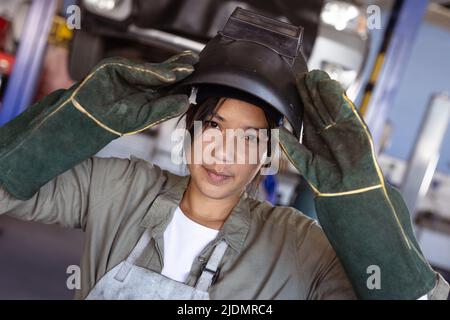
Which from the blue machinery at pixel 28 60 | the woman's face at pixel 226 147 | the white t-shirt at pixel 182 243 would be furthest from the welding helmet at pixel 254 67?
the blue machinery at pixel 28 60

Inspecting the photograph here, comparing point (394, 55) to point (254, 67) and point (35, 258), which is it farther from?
point (35, 258)

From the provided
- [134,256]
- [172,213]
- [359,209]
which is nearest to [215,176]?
[172,213]

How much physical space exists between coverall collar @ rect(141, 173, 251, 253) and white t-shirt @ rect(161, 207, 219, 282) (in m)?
0.02

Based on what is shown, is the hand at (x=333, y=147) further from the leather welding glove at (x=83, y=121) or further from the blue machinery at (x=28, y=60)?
the blue machinery at (x=28, y=60)

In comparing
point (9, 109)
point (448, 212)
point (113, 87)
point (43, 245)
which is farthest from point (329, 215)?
point (448, 212)

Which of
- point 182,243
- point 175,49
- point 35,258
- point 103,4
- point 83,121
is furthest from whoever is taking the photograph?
point 35,258

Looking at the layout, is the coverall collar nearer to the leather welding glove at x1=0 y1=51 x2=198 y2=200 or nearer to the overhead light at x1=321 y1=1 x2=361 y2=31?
the leather welding glove at x1=0 y1=51 x2=198 y2=200

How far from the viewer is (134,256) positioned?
120 centimetres

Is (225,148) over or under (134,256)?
over

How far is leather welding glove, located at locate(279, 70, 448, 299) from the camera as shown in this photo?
98cm

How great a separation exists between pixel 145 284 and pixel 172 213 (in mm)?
173

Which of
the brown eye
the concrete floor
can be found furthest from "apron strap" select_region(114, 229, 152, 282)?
the concrete floor

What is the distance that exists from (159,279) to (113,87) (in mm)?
385
